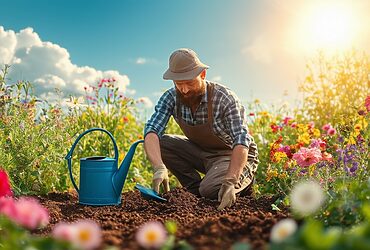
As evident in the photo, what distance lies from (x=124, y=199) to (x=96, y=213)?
76 cm

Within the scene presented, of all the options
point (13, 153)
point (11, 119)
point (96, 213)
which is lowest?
point (96, 213)

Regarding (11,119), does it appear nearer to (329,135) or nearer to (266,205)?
(266,205)

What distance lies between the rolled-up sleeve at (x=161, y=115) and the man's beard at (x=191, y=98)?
0.37ft

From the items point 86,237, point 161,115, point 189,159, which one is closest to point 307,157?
point 161,115

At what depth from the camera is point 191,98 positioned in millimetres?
3877

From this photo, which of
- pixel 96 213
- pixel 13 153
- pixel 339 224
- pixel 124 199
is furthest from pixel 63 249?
pixel 13 153

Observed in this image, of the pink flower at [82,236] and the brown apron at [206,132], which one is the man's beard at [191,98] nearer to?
the brown apron at [206,132]

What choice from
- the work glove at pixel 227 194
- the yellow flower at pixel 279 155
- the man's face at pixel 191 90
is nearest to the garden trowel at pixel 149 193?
the work glove at pixel 227 194

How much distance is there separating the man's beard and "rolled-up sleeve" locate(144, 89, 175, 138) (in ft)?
0.37

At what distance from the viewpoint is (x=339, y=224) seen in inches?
79.0

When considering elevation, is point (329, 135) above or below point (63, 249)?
above

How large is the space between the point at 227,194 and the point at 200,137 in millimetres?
905

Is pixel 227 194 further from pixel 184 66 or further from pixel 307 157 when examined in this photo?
pixel 184 66

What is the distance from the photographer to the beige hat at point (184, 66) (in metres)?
3.58
